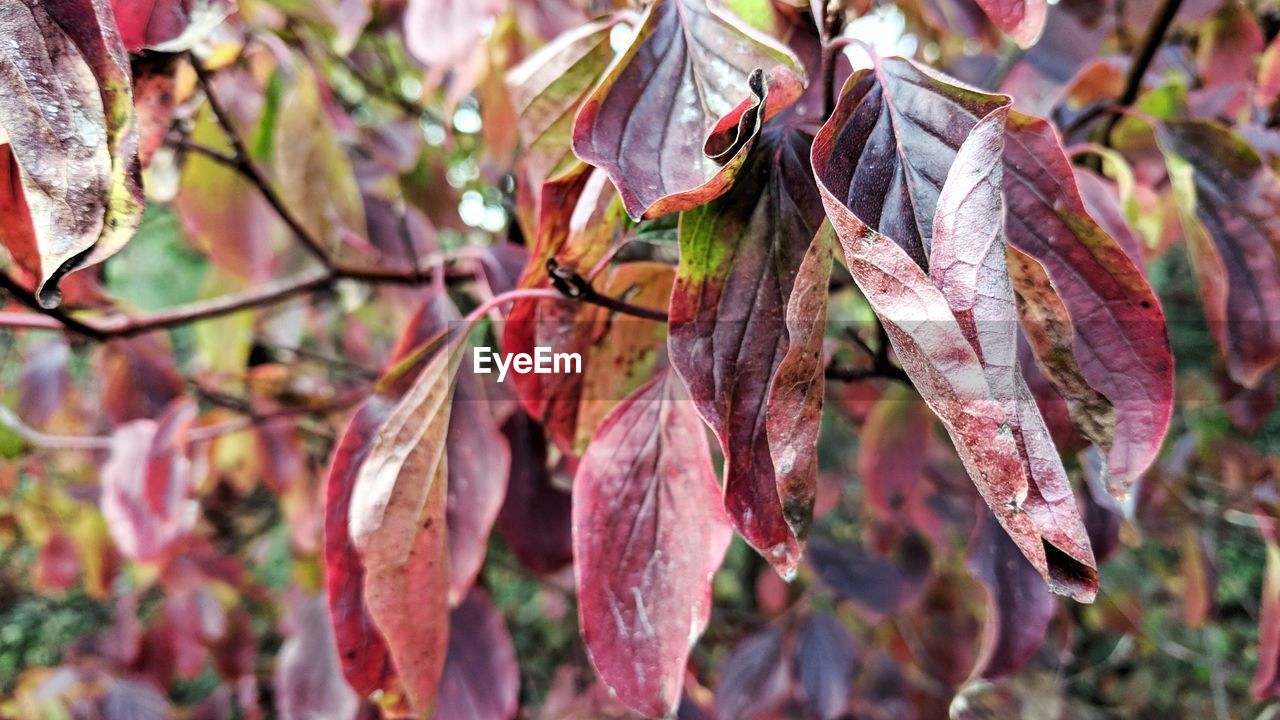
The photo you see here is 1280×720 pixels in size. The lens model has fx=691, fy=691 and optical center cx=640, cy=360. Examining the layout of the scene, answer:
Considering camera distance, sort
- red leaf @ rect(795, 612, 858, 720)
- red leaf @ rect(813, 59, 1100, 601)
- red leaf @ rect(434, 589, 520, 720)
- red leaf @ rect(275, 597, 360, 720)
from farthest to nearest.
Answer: red leaf @ rect(795, 612, 858, 720) < red leaf @ rect(275, 597, 360, 720) < red leaf @ rect(434, 589, 520, 720) < red leaf @ rect(813, 59, 1100, 601)

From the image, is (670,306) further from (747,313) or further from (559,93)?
(559,93)

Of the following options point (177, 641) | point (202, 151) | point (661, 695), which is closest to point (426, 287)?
point (202, 151)

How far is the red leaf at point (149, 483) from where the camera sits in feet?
2.18

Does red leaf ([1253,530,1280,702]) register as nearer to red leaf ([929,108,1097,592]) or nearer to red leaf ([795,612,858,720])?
red leaf ([795,612,858,720])

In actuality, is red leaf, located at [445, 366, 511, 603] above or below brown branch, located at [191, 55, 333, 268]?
below

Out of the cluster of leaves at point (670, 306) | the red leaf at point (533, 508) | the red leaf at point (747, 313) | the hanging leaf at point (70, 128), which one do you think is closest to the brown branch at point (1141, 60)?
the cluster of leaves at point (670, 306)

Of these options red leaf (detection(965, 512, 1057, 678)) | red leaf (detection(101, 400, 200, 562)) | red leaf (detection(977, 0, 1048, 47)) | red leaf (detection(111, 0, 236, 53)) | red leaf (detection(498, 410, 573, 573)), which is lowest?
red leaf (detection(965, 512, 1057, 678))

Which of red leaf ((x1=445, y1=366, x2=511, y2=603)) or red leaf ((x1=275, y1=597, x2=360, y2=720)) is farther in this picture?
red leaf ((x1=275, y1=597, x2=360, y2=720))

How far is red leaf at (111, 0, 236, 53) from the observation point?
34 cm

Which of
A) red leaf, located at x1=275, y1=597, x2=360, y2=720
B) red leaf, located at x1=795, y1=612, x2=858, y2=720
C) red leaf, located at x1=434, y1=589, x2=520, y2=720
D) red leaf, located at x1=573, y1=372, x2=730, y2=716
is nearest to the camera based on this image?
red leaf, located at x1=573, y1=372, x2=730, y2=716

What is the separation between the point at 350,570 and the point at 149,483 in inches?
15.7

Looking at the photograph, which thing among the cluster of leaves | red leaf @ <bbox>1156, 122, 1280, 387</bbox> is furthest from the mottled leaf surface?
red leaf @ <bbox>1156, 122, 1280, 387</bbox>

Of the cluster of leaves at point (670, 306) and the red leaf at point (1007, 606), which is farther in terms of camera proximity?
the red leaf at point (1007, 606)

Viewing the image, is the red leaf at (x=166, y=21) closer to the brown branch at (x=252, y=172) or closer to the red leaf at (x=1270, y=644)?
the brown branch at (x=252, y=172)
